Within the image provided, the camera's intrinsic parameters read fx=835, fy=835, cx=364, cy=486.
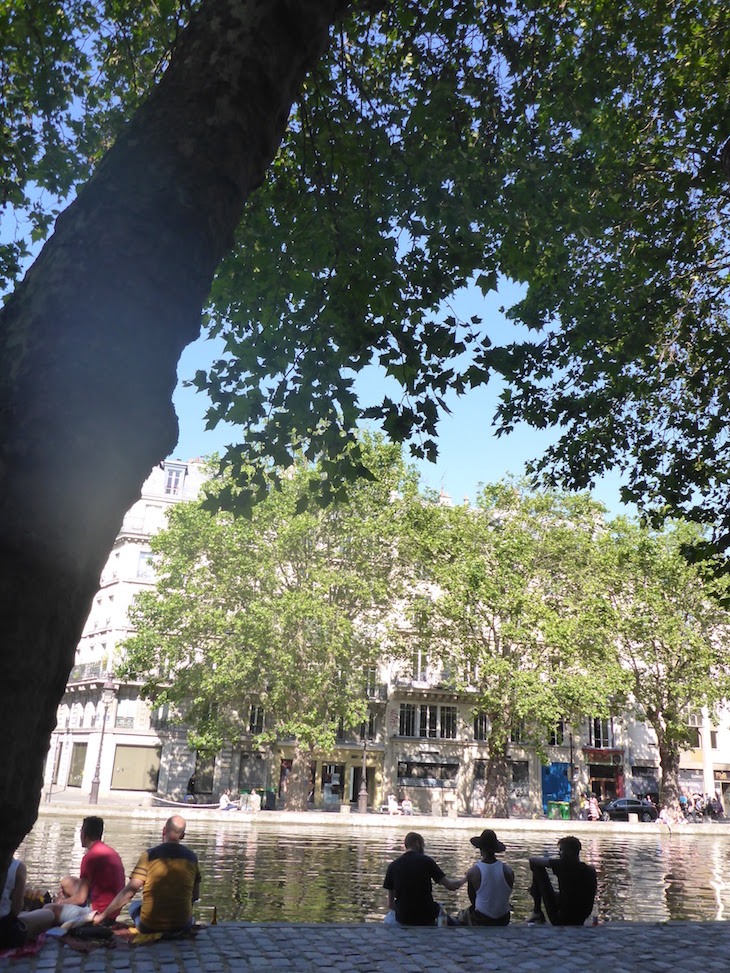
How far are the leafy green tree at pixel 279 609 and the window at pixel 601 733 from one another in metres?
21.4

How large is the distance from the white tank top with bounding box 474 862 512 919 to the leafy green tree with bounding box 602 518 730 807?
33054 millimetres

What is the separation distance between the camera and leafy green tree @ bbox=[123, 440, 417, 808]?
3562 cm

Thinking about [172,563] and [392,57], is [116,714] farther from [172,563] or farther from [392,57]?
[392,57]

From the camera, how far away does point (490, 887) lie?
369 inches

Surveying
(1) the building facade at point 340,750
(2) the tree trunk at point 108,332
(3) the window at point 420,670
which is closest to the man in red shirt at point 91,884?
(2) the tree trunk at point 108,332

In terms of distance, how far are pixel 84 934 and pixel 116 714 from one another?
40.7 metres

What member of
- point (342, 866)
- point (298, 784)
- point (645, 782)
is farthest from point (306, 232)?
point (645, 782)

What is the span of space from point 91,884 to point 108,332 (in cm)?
741

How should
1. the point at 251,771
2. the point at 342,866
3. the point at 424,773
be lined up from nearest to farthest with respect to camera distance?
the point at 342,866 < the point at 251,771 < the point at 424,773

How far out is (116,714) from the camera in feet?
150

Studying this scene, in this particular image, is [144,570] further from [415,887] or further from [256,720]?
[415,887]

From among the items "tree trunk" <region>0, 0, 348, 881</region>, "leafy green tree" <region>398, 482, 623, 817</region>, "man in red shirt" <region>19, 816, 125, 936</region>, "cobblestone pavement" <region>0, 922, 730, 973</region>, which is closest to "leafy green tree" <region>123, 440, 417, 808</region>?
"leafy green tree" <region>398, 482, 623, 817</region>

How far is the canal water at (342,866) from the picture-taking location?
12359 millimetres

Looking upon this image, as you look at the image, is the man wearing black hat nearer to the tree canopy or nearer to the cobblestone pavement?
the cobblestone pavement
